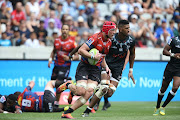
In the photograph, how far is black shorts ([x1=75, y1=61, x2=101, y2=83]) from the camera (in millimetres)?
9516

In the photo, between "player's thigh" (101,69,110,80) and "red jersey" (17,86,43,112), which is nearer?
"player's thigh" (101,69,110,80)

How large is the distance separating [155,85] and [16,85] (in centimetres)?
622

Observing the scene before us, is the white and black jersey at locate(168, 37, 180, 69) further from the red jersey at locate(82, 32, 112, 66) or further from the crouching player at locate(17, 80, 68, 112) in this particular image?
the crouching player at locate(17, 80, 68, 112)

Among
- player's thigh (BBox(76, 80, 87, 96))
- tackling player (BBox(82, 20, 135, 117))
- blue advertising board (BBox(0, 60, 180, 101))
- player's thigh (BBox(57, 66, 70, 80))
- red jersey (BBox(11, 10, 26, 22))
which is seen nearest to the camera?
player's thigh (BBox(76, 80, 87, 96))

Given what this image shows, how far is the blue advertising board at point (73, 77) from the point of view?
15.9m

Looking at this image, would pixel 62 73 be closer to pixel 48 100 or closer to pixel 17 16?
pixel 48 100

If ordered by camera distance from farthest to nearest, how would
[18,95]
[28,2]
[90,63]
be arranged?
[28,2]
[18,95]
[90,63]

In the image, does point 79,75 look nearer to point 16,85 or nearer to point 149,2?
point 16,85

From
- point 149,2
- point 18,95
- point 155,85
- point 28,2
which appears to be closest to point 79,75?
point 18,95

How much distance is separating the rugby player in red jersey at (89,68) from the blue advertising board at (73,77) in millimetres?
6716

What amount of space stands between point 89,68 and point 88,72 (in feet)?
0.36

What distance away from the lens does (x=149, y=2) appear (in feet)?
76.7

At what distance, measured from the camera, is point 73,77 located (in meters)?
16.7

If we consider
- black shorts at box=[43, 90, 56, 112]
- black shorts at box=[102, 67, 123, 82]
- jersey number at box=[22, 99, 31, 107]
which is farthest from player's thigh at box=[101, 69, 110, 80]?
jersey number at box=[22, 99, 31, 107]
